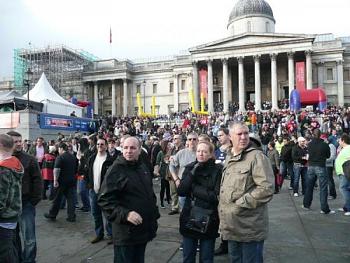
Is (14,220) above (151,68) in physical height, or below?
below

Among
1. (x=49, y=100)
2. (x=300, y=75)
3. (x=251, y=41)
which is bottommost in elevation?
(x=49, y=100)

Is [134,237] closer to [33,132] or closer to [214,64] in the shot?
A: [33,132]

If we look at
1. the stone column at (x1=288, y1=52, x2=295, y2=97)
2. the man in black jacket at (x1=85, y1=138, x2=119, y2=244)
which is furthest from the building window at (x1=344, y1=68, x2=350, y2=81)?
the man in black jacket at (x1=85, y1=138, x2=119, y2=244)

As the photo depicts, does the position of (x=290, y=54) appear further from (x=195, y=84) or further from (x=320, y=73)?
(x=195, y=84)

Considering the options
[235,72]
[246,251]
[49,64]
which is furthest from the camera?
[235,72]

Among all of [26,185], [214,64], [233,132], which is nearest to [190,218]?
[233,132]

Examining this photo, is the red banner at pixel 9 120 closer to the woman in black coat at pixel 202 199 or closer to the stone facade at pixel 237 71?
the woman in black coat at pixel 202 199

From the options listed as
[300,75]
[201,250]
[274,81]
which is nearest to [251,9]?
[274,81]

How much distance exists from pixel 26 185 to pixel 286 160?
8.95m

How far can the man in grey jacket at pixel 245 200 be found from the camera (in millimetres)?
3418

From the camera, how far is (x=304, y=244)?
5.88 m

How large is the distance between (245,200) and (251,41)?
142 feet

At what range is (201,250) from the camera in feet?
13.1

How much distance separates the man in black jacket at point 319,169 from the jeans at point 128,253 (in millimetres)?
5788
